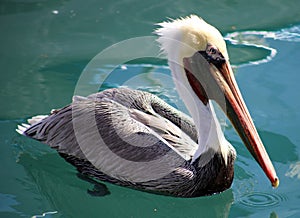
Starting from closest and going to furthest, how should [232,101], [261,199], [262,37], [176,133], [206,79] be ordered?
[232,101] < [206,79] < [261,199] < [176,133] < [262,37]

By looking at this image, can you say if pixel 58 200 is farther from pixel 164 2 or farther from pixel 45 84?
pixel 164 2

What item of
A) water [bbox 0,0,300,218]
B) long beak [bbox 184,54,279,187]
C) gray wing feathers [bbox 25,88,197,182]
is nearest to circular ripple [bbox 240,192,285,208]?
water [bbox 0,0,300,218]

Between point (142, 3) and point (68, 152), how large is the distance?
2830 millimetres

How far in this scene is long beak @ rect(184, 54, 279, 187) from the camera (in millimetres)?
3588


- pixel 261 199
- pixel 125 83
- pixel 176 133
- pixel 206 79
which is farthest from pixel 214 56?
pixel 125 83

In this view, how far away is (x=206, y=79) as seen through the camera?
374 centimetres

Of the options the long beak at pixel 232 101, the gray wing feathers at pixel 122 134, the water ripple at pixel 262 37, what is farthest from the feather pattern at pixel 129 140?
the water ripple at pixel 262 37

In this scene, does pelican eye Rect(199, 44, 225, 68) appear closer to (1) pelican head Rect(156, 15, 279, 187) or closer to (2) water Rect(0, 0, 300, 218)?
(1) pelican head Rect(156, 15, 279, 187)

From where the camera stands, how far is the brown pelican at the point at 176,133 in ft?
12.1

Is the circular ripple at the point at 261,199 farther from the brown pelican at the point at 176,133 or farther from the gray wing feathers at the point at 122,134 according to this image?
the gray wing feathers at the point at 122,134

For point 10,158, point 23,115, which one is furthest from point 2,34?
point 10,158

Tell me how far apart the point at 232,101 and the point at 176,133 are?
525 mm

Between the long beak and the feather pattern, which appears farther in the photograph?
the feather pattern

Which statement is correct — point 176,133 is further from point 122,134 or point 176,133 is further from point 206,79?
point 206,79
